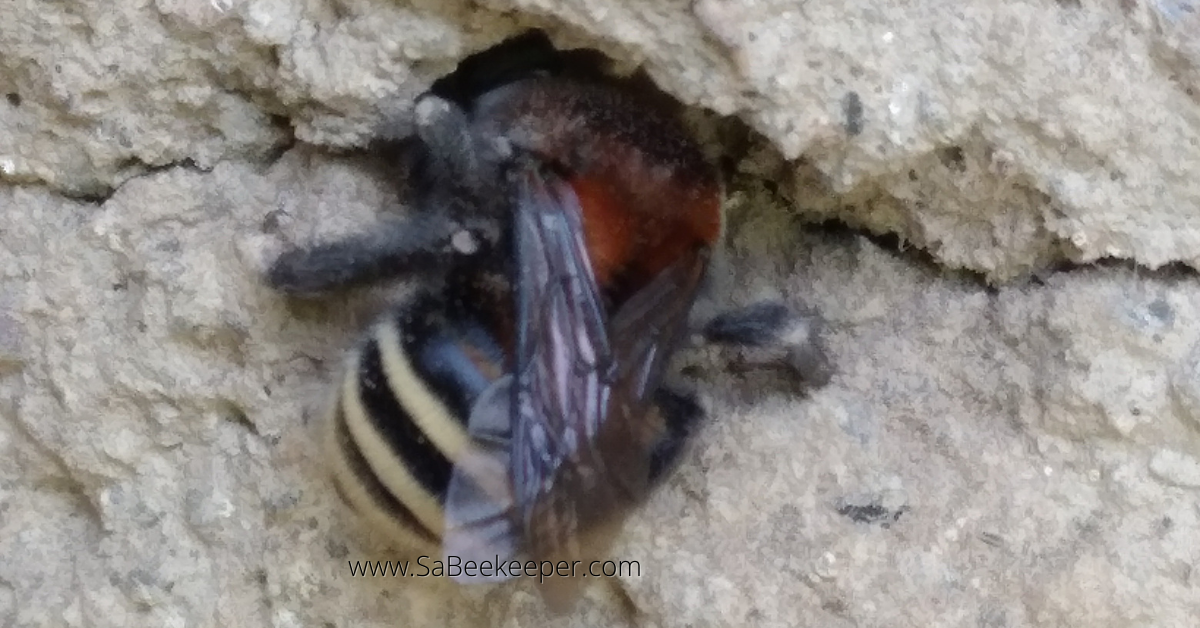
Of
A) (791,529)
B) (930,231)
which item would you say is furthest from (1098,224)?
(791,529)

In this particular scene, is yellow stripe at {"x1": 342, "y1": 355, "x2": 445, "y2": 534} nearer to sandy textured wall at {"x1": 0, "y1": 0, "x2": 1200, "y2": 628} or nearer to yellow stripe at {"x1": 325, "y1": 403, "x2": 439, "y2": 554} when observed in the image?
yellow stripe at {"x1": 325, "y1": 403, "x2": 439, "y2": 554}

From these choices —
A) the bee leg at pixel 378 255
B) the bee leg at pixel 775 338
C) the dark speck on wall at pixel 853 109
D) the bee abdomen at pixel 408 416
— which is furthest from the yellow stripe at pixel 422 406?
the dark speck on wall at pixel 853 109

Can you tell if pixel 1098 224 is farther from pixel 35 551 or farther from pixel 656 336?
pixel 35 551

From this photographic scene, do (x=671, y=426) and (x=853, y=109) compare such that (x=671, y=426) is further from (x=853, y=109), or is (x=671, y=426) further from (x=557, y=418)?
(x=853, y=109)

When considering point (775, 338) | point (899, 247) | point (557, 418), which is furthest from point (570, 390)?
point (899, 247)

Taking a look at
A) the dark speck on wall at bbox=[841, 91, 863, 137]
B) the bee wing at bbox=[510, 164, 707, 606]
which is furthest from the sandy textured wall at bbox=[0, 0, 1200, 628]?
the bee wing at bbox=[510, 164, 707, 606]
